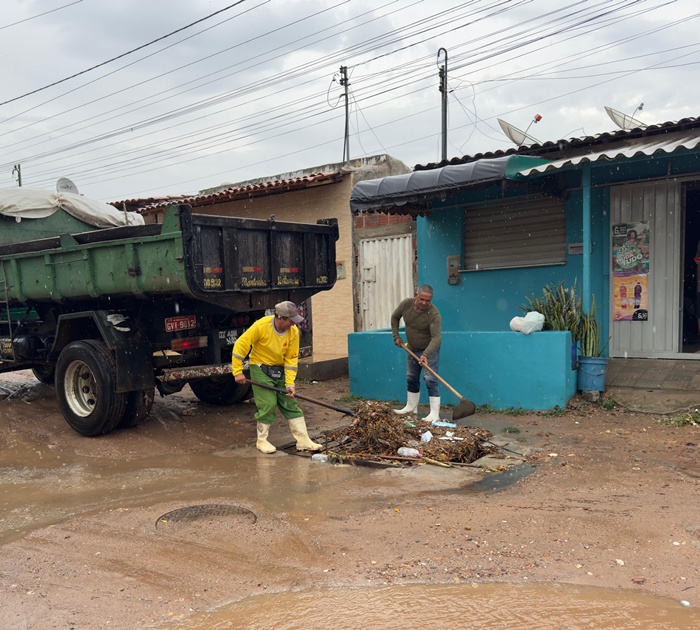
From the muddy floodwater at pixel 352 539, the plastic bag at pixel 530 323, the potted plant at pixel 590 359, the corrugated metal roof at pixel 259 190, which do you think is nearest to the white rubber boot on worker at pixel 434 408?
the muddy floodwater at pixel 352 539

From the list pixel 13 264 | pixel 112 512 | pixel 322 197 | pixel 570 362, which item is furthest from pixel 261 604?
pixel 322 197

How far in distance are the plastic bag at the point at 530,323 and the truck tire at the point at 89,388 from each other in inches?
181

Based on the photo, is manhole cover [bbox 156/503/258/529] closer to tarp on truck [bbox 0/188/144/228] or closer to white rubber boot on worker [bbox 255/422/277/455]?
white rubber boot on worker [bbox 255/422/277/455]

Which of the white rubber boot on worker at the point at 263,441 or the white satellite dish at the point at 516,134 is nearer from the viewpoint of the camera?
the white rubber boot on worker at the point at 263,441

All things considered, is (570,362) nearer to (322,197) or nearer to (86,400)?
(86,400)

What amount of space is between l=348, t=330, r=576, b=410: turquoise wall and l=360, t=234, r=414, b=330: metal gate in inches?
125

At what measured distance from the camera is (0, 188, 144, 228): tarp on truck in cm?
873

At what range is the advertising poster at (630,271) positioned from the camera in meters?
8.62

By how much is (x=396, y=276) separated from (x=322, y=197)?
224cm

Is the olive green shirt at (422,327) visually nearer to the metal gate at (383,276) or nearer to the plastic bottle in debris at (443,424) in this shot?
the plastic bottle in debris at (443,424)

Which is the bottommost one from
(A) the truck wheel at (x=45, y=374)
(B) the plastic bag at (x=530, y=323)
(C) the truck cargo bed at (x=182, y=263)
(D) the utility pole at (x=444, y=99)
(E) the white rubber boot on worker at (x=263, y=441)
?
(E) the white rubber boot on worker at (x=263, y=441)

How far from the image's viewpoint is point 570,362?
25.4ft

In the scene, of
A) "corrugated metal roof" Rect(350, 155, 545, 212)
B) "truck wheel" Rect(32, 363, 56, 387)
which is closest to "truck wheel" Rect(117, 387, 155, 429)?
"truck wheel" Rect(32, 363, 56, 387)

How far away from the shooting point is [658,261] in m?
8.52
